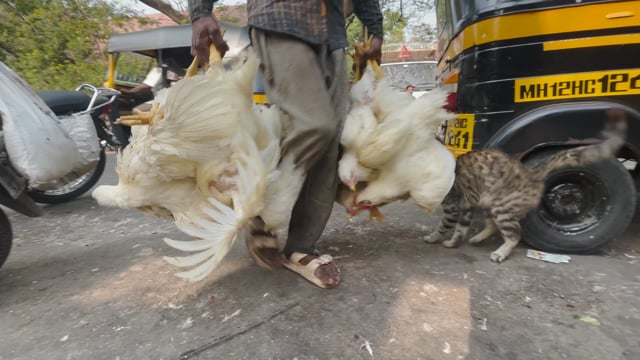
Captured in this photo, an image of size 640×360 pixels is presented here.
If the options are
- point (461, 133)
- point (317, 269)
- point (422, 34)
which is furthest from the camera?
point (422, 34)

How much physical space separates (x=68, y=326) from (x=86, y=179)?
9.42 ft

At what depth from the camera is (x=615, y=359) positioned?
1.55m

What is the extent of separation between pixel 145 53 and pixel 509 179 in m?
7.17

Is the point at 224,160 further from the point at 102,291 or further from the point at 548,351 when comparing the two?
the point at 548,351

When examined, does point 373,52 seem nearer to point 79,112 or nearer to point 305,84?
point 305,84

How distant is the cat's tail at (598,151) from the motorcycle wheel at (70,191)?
406 cm

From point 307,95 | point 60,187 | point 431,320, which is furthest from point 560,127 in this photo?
point 60,187

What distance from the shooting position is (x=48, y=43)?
9.14 metres

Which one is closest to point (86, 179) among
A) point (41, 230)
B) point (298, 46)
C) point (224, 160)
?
point (41, 230)

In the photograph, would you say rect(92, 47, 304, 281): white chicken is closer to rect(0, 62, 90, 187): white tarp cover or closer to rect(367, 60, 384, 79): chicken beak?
rect(0, 62, 90, 187): white tarp cover

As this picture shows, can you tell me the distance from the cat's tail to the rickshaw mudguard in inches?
1.5

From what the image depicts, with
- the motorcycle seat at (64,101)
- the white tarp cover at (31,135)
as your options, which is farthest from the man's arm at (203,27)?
the motorcycle seat at (64,101)

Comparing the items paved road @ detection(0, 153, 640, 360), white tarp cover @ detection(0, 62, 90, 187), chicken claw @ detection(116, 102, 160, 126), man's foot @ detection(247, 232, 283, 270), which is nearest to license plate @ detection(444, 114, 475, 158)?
paved road @ detection(0, 153, 640, 360)

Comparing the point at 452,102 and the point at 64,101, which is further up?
the point at 64,101
